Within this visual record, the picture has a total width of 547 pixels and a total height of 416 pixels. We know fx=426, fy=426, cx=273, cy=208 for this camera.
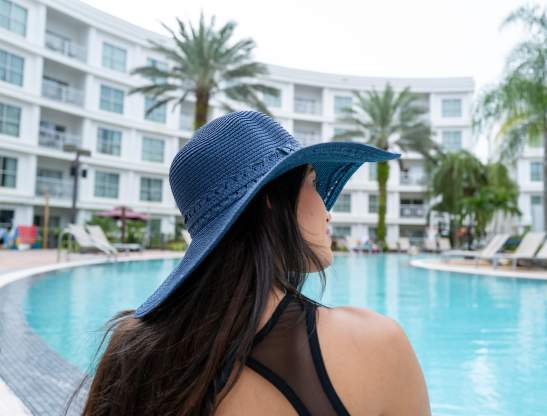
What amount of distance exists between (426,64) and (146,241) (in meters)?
31.0

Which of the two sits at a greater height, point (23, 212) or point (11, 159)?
point (11, 159)

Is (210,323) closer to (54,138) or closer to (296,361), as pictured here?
(296,361)

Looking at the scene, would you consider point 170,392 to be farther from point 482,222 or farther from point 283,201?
point 482,222

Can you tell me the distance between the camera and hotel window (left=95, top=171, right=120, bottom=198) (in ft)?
92.3

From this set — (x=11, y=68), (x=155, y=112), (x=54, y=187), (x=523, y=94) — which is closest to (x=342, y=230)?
(x=155, y=112)

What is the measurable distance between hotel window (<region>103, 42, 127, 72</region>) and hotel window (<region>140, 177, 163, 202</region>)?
7.89m

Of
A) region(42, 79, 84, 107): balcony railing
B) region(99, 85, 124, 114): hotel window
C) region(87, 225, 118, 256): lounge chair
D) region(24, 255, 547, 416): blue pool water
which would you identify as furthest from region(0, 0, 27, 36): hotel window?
region(24, 255, 547, 416): blue pool water

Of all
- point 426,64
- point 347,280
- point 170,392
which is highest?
point 426,64

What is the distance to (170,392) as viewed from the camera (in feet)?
2.21

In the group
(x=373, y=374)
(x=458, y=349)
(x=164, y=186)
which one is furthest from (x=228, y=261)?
(x=164, y=186)

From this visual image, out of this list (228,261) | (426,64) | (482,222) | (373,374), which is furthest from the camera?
(426,64)

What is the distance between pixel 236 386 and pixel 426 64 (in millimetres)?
44463

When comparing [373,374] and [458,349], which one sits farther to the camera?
[458,349]

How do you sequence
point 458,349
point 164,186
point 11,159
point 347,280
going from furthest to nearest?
point 164,186, point 11,159, point 347,280, point 458,349
